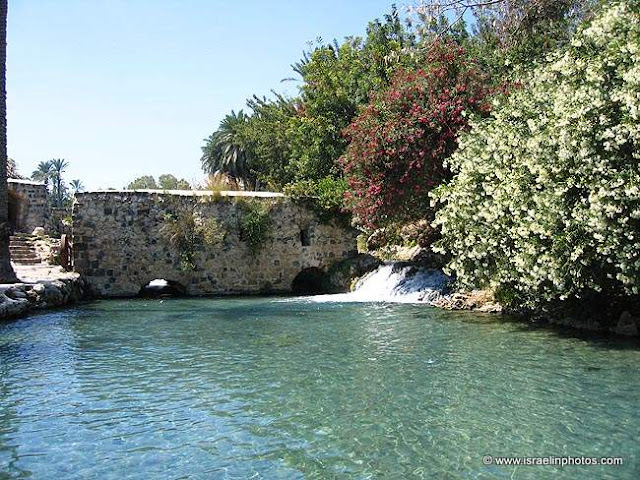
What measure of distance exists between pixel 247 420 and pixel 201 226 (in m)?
15.4

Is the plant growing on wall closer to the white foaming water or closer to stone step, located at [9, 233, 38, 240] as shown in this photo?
the white foaming water

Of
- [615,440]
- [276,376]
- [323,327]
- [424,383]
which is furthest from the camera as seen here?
[323,327]

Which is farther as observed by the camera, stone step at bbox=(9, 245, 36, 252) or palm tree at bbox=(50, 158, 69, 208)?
palm tree at bbox=(50, 158, 69, 208)

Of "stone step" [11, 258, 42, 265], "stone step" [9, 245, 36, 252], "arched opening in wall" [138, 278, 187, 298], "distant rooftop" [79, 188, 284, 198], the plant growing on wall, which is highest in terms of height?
"distant rooftop" [79, 188, 284, 198]

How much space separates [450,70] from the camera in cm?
1603

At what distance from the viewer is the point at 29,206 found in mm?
29250

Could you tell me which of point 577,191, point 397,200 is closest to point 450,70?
point 397,200

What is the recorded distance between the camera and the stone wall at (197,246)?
20.5 metres

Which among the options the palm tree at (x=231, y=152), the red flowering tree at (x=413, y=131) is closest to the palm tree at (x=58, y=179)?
the palm tree at (x=231, y=152)

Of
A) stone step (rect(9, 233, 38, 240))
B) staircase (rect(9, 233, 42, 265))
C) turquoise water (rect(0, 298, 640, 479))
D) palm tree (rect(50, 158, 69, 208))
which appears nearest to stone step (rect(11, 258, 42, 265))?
staircase (rect(9, 233, 42, 265))

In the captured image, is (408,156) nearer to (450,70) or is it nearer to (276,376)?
(450,70)

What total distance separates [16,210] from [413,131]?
22.6 metres

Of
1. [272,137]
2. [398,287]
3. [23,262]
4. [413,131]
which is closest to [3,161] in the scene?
[23,262]

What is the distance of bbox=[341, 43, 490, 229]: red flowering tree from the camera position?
15422mm
